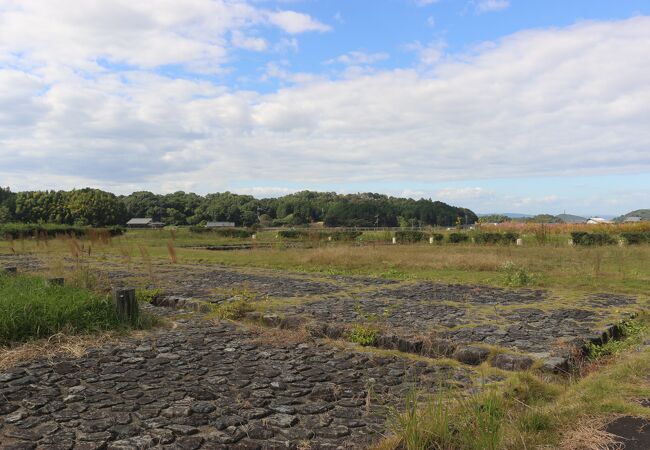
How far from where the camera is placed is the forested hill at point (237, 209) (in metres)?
78.2

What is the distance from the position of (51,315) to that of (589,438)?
580 centimetres

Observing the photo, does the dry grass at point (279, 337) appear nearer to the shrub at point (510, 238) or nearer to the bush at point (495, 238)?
the shrub at point (510, 238)

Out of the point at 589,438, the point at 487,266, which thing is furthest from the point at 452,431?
the point at 487,266

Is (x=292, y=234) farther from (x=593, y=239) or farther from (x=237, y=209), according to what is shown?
(x=237, y=209)

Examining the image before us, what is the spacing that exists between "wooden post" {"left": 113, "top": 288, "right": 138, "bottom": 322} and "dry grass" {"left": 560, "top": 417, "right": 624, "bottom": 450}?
5.43 metres

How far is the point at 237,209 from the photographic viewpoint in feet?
363

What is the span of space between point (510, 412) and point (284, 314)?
13.7ft

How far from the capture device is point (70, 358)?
4.96 meters

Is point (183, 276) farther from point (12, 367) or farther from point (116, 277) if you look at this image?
point (12, 367)

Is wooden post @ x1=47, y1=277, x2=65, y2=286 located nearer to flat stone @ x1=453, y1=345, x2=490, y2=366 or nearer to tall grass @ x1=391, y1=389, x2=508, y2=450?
flat stone @ x1=453, y1=345, x2=490, y2=366

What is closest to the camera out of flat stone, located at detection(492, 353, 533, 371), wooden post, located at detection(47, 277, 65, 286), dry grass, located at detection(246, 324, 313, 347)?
flat stone, located at detection(492, 353, 533, 371)

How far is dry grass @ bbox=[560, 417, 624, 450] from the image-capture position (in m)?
2.66

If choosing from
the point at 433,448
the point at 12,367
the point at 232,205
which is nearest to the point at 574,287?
the point at 433,448

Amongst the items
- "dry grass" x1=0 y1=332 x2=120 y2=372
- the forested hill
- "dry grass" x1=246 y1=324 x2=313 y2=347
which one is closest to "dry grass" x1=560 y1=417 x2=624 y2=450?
"dry grass" x1=246 y1=324 x2=313 y2=347
